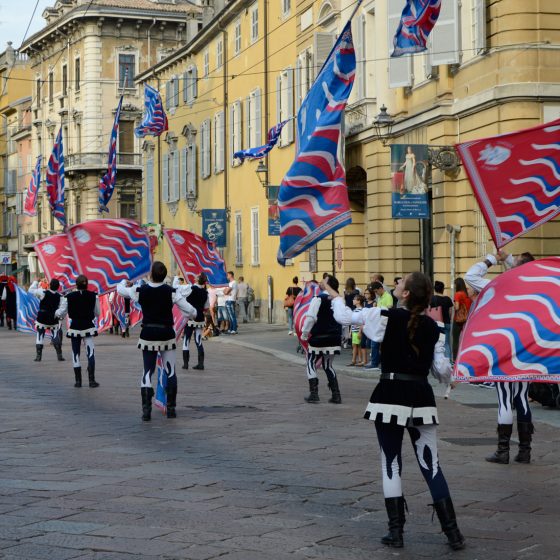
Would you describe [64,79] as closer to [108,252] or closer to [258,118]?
[258,118]

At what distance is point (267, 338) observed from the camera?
33.7 meters

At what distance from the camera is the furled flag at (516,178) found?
33.1ft

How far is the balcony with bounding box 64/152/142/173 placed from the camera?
227ft

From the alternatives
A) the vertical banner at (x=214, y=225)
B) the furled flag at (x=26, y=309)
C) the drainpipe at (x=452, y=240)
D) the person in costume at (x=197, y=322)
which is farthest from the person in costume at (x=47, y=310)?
the vertical banner at (x=214, y=225)

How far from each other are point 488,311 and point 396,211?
53.3 ft

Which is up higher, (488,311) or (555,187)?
(555,187)

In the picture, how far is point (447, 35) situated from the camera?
24.8 meters

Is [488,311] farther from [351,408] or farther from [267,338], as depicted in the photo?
[267,338]

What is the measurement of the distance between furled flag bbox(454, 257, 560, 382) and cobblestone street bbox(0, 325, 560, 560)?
3.29ft

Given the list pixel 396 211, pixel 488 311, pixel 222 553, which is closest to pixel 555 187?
pixel 488 311

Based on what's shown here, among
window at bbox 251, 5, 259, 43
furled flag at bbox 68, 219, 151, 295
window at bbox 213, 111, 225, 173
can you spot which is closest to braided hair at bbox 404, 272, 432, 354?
furled flag at bbox 68, 219, 151, 295

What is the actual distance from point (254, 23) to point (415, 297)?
3688 centimetres

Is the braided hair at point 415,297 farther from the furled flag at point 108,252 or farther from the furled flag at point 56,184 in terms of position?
the furled flag at point 56,184

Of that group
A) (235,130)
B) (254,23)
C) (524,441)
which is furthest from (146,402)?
(235,130)
